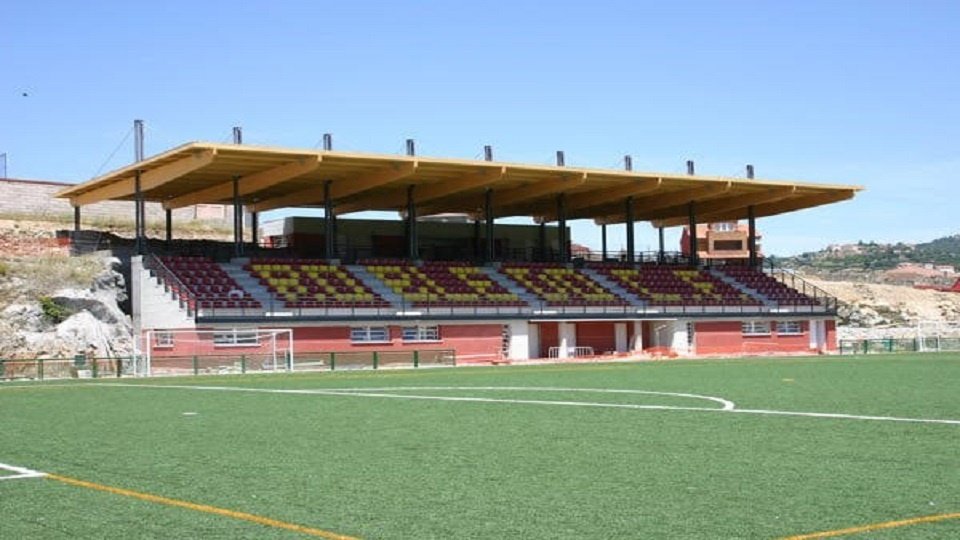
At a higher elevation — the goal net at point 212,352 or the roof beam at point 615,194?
the roof beam at point 615,194

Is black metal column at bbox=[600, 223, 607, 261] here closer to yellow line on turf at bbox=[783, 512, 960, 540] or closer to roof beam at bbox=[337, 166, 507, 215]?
roof beam at bbox=[337, 166, 507, 215]

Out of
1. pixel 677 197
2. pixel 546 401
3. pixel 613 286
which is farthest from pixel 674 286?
pixel 546 401

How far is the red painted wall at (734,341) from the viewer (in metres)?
59.7

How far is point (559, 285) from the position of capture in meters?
59.4

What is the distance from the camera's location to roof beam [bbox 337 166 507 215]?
54.8 m

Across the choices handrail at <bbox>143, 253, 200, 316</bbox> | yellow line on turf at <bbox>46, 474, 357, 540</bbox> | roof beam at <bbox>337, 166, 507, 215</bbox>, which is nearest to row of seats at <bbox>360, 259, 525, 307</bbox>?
roof beam at <bbox>337, 166, 507, 215</bbox>

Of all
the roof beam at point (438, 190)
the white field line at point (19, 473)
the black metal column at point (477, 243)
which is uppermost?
the roof beam at point (438, 190)

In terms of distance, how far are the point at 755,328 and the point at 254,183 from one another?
2594cm

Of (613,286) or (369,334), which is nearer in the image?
(369,334)

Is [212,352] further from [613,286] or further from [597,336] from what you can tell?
[613,286]

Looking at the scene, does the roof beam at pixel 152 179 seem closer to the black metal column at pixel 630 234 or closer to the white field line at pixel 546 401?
the white field line at pixel 546 401

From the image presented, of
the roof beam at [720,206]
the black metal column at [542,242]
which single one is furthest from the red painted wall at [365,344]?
the roof beam at [720,206]

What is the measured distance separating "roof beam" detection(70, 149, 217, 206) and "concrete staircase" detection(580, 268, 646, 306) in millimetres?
21716

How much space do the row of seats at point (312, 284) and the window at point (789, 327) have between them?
879 inches
